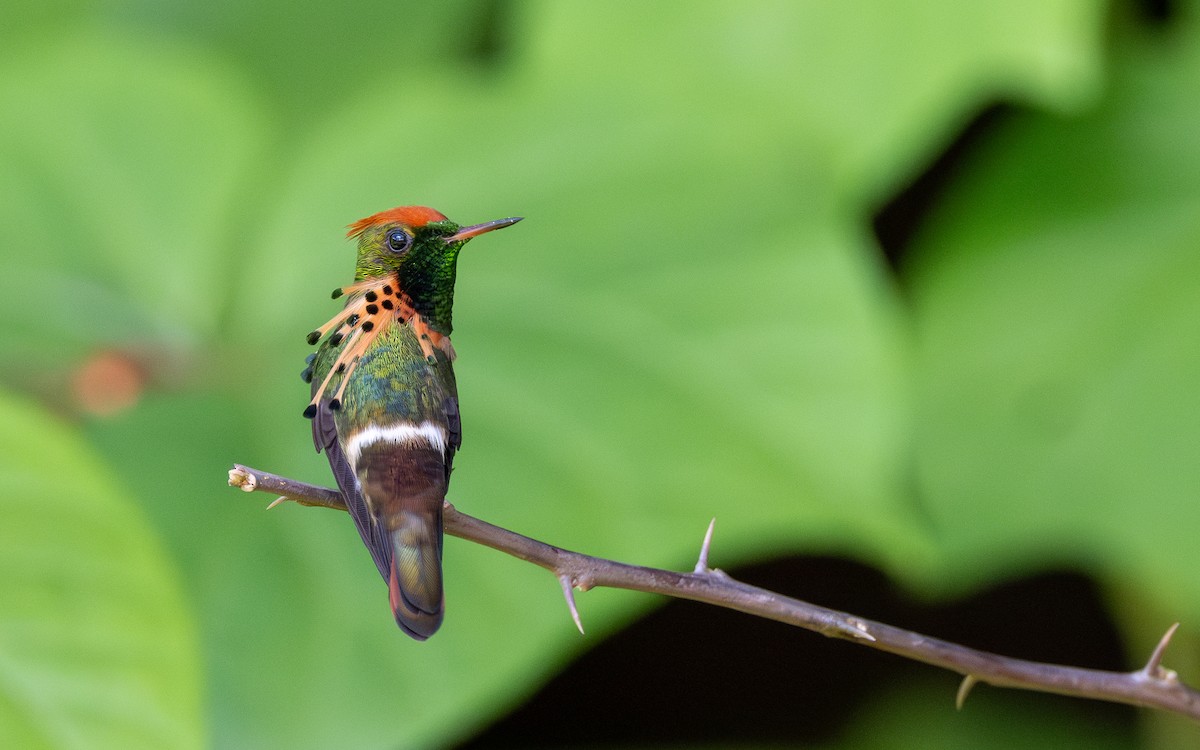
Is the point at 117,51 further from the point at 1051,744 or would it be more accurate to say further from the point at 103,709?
the point at 1051,744

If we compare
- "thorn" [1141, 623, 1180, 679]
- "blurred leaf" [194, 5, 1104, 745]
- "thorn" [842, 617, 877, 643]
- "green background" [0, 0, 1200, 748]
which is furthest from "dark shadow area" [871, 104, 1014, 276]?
"thorn" [842, 617, 877, 643]

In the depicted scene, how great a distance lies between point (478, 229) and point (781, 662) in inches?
36.8

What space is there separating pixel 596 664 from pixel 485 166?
0.44 meters

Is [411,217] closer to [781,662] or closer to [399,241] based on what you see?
[399,241]

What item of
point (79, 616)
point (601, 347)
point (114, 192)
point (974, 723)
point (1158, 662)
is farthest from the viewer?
point (974, 723)

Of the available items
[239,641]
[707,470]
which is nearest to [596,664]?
[707,470]

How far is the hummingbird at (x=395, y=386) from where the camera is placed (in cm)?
23

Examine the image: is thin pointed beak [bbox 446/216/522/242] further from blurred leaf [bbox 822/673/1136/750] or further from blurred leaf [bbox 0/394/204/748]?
blurred leaf [bbox 822/673/1136/750]

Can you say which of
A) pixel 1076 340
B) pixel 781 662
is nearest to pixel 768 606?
pixel 781 662

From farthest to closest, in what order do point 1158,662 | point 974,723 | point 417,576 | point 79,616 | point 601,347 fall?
1. point 974,723
2. point 601,347
3. point 79,616
4. point 1158,662
5. point 417,576

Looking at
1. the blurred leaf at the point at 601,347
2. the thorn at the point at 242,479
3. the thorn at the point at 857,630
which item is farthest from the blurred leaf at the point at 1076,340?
the thorn at the point at 242,479

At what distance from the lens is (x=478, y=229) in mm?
246

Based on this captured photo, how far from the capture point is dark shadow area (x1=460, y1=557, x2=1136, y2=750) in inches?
40.3

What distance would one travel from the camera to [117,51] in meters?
1.15
